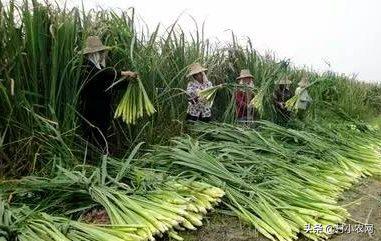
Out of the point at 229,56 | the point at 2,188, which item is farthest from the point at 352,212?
the point at 229,56

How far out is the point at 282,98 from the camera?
7.36m

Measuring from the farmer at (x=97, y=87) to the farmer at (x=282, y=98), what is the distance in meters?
2.93

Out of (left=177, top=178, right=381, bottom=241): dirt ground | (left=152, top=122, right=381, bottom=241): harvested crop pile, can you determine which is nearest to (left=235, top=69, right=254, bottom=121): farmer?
(left=152, top=122, right=381, bottom=241): harvested crop pile

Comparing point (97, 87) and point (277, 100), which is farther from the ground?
point (97, 87)

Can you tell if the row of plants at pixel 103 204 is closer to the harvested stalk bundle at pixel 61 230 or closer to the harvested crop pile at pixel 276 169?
the harvested stalk bundle at pixel 61 230

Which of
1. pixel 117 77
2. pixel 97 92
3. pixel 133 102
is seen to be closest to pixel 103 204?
pixel 133 102

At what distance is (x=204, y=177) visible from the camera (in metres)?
4.07

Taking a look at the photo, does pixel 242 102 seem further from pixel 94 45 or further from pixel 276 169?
pixel 94 45

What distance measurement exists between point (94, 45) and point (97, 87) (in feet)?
1.21

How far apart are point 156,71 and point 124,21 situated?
0.56 metres

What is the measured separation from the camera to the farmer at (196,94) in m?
5.68

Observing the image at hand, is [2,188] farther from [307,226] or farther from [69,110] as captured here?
[307,226]

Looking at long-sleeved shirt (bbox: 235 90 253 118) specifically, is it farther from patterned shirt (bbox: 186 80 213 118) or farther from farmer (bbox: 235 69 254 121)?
patterned shirt (bbox: 186 80 213 118)

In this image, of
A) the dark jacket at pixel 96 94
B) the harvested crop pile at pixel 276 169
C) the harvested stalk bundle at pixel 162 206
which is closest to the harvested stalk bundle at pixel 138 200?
the harvested stalk bundle at pixel 162 206
